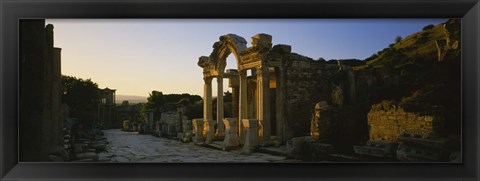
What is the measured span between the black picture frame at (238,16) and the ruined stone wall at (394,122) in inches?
95.3

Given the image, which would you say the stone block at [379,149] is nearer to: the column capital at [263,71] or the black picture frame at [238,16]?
the black picture frame at [238,16]

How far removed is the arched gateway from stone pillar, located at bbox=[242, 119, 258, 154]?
29mm

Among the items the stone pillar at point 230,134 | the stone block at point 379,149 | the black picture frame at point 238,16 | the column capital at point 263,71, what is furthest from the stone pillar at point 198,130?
the black picture frame at point 238,16

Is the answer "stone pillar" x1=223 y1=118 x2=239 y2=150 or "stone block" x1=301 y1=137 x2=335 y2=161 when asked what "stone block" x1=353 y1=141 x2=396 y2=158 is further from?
"stone pillar" x1=223 y1=118 x2=239 y2=150

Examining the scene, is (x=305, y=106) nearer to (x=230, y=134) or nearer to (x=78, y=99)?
(x=230, y=134)

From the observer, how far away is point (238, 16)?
16.6ft

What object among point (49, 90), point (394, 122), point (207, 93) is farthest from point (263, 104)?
point (49, 90)

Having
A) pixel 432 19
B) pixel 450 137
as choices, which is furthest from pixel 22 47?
pixel 450 137

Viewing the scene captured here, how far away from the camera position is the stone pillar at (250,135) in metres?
10.1

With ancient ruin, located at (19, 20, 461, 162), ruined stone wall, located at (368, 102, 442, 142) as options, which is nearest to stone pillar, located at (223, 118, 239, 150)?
ancient ruin, located at (19, 20, 461, 162)

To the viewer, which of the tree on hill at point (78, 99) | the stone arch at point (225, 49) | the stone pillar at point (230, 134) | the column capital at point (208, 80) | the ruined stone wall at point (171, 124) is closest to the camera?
the stone pillar at point (230, 134)

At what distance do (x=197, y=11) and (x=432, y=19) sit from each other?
3.36 m

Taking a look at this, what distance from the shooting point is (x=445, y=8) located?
197 inches

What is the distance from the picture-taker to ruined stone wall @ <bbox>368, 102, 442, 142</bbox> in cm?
770
